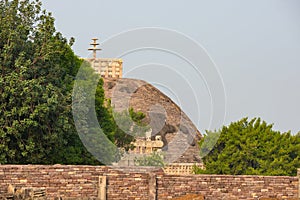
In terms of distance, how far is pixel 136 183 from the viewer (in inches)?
979

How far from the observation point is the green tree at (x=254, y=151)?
4031 centimetres

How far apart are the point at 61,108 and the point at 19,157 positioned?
2.54 metres

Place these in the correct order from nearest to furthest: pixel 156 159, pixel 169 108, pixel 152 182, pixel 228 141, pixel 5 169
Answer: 1. pixel 5 169
2. pixel 152 182
3. pixel 228 141
4. pixel 156 159
5. pixel 169 108

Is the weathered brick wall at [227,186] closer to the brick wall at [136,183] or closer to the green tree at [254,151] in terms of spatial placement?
the brick wall at [136,183]

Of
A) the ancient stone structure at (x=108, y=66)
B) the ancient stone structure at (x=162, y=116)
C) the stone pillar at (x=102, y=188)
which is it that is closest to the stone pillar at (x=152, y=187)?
the stone pillar at (x=102, y=188)

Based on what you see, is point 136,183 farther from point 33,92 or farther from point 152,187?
point 33,92

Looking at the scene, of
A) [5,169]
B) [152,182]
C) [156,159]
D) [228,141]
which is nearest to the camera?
[5,169]

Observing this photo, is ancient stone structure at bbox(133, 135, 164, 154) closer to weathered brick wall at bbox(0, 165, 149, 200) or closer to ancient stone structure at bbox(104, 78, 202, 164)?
ancient stone structure at bbox(104, 78, 202, 164)

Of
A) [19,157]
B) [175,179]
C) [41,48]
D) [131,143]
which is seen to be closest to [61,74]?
[41,48]

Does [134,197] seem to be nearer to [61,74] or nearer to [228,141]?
[61,74]

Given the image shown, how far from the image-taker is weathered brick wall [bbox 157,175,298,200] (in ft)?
82.5

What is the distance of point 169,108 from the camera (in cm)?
6700

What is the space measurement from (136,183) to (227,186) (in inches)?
124

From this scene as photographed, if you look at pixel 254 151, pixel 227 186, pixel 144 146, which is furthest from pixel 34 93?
pixel 144 146
